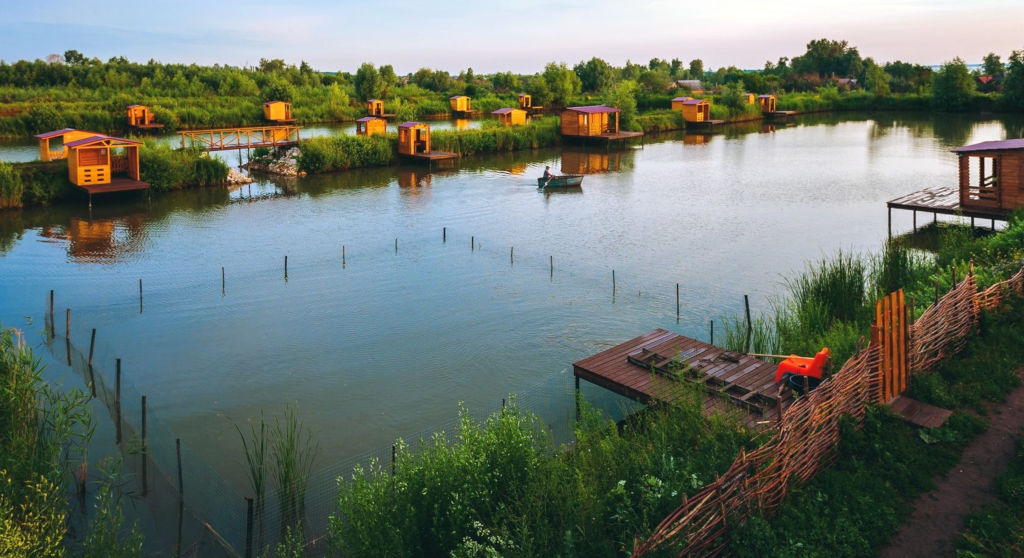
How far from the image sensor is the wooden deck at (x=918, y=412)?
880 cm

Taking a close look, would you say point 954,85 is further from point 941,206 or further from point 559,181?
point 941,206

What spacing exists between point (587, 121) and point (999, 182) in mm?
30848

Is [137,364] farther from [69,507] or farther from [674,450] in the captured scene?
[674,450]

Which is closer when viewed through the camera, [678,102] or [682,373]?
[682,373]

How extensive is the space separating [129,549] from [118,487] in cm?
246

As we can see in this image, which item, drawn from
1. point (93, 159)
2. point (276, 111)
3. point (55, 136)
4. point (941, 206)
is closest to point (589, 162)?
point (941, 206)

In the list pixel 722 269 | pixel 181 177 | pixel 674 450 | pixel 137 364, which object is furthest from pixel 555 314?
pixel 181 177

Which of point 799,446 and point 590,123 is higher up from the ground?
point 590,123

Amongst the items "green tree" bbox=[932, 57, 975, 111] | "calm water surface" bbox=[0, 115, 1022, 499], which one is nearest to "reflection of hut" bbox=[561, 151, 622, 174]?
"calm water surface" bbox=[0, 115, 1022, 499]

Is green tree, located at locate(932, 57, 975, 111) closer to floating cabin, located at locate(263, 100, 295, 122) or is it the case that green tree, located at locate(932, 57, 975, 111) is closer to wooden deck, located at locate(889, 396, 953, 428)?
floating cabin, located at locate(263, 100, 295, 122)

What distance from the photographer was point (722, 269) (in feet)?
66.4

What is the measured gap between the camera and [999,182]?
2184 cm

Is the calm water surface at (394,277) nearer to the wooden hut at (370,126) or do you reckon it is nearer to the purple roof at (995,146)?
the purple roof at (995,146)

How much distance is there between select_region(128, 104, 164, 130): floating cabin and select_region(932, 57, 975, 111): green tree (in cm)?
6602
